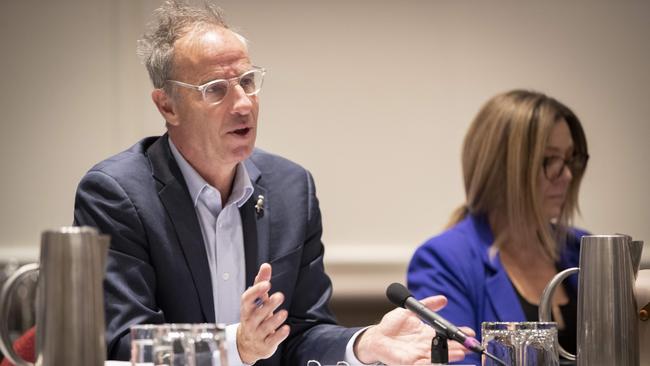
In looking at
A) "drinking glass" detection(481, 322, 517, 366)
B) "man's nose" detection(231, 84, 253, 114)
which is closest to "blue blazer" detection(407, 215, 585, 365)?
"man's nose" detection(231, 84, 253, 114)

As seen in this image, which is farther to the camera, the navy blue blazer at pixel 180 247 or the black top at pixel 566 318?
the black top at pixel 566 318

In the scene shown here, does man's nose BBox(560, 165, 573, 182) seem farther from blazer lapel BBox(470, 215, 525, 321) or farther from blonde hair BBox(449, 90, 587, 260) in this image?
blazer lapel BBox(470, 215, 525, 321)

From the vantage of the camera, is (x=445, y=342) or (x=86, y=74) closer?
(x=445, y=342)

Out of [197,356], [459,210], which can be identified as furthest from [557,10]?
[197,356]

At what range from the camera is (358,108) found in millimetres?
4500

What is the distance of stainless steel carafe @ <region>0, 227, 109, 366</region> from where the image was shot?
139 cm

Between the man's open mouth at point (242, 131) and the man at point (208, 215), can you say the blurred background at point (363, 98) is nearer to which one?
the man at point (208, 215)

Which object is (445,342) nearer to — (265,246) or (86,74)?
(265,246)

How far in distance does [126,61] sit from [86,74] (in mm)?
190

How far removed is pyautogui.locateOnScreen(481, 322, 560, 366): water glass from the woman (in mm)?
1358

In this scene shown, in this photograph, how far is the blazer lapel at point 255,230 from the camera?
2.46m

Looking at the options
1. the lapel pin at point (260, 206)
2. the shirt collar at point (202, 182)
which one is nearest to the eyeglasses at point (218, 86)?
the shirt collar at point (202, 182)

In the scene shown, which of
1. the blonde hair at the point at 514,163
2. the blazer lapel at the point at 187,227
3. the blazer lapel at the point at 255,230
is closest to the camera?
the blazer lapel at the point at 187,227

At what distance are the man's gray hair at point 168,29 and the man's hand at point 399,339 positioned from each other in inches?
32.9
